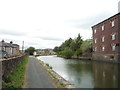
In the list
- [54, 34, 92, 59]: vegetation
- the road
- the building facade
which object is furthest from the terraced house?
the building facade

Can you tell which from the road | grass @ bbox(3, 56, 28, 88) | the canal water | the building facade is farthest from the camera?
the building facade

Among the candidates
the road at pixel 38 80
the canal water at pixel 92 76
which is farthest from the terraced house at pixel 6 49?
the road at pixel 38 80

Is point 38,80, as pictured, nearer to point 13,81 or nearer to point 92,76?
point 13,81

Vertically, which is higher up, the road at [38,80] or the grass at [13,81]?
the grass at [13,81]

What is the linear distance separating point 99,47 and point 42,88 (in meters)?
37.5

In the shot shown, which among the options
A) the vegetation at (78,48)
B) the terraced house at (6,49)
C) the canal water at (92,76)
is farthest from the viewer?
the vegetation at (78,48)

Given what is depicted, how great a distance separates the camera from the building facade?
1401 inches

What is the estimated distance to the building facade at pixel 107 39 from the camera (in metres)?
35.6

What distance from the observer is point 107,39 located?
40.3 m

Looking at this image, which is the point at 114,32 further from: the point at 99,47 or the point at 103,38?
the point at 99,47

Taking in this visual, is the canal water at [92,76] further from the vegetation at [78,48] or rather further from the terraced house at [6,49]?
the vegetation at [78,48]

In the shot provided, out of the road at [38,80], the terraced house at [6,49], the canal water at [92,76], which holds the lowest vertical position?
the canal water at [92,76]

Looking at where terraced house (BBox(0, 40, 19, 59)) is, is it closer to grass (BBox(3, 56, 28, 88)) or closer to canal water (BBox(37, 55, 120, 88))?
canal water (BBox(37, 55, 120, 88))

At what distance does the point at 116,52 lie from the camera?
35594 mm
